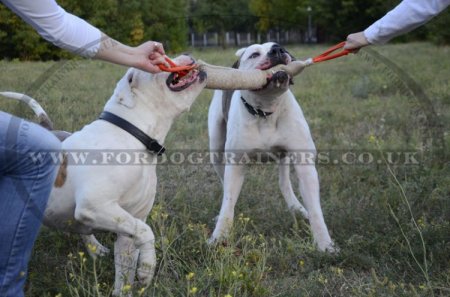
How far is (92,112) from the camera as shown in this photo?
7352mm

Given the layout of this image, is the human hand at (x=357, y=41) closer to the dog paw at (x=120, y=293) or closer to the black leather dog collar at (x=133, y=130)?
the black leather dog collar at (x=133, y=130)

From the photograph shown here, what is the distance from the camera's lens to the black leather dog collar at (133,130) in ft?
9.28

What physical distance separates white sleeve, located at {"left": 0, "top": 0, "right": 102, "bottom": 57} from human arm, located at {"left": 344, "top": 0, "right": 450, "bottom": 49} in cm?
179

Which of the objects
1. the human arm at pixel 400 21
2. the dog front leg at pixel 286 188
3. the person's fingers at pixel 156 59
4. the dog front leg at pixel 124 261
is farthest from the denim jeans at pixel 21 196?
the dog front leg at pixel 286 188

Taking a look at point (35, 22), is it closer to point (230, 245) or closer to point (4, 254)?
point (4, 254)

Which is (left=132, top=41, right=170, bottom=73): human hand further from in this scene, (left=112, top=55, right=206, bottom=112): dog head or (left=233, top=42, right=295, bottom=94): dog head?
(left=233, top=42, right=295, bottom=94): dog head

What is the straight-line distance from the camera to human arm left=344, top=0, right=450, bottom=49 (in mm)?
3193

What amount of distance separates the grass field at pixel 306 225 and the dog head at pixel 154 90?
60 cm

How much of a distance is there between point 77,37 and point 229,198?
6.62 ft

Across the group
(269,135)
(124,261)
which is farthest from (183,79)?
Answer: (269,135)

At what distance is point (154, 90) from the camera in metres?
2.88

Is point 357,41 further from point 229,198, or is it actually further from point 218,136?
point 218,136

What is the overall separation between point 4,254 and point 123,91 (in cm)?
98

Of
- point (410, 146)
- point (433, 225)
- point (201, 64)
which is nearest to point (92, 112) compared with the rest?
point (410, 146)
